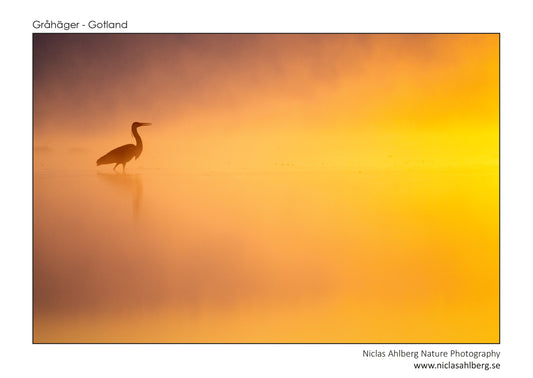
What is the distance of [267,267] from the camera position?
2.92 m

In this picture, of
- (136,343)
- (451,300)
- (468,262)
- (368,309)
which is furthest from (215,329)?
(468,262)

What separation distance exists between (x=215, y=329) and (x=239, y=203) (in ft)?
7.11

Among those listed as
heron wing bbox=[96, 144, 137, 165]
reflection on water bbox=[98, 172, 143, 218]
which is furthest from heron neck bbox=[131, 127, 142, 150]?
reflection on water bbox=[98, 172, 143, 218]

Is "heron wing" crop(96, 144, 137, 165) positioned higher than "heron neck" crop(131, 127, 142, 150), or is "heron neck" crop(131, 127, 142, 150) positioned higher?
"heron neck" crop(131, 127, 142, 150)

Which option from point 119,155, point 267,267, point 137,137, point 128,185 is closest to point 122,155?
point 119,155

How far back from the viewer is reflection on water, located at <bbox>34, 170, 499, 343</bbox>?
2.35 metres

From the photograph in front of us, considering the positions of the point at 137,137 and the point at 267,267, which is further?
the point at 137,137

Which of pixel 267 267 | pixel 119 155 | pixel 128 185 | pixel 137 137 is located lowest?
pixel 267 267

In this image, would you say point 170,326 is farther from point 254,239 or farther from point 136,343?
point 254,239

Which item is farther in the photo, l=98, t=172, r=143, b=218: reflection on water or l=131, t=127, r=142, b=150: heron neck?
l=131, t=127, r=142, b=150: heron neck

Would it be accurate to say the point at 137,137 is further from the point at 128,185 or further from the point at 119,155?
the point at 128,185

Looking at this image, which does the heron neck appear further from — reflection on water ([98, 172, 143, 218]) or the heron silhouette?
reflection on water ([98, 172, 143, 218])

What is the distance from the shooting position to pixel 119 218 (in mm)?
3951

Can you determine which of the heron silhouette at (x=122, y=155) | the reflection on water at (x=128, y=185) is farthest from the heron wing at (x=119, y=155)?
the reflection on water at (x=128, y=185)
